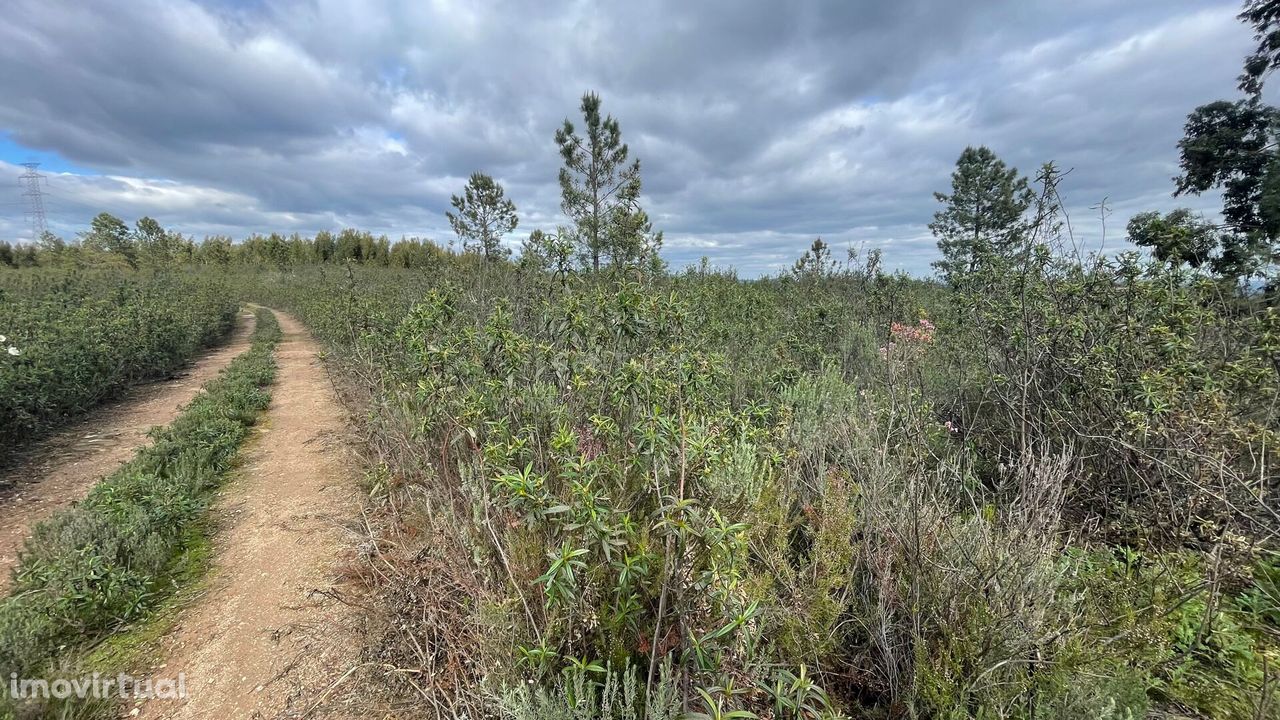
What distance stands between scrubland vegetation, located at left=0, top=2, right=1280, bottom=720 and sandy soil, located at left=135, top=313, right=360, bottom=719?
0.91ft

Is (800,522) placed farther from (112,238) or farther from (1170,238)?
(112,238)

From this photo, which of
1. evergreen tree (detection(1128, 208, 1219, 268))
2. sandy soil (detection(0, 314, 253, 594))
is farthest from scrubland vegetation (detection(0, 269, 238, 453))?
evergreen tree (detection(1128, 208, 1219, 268))

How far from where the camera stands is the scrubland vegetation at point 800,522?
169 centimetres

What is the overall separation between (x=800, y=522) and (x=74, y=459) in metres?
7.28

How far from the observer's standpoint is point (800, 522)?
248cm

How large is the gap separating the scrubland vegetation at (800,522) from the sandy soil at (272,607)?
28cm

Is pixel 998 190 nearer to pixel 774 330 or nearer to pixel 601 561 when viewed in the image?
pixel 774 330

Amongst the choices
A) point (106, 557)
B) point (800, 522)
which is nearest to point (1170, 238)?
point (800, 522)

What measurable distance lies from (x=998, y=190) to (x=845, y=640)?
18549 mm

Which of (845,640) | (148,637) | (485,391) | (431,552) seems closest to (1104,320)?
(845,640)

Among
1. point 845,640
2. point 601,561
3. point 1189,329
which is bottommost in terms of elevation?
point 845,640

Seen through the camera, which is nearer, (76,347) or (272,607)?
(272,607)

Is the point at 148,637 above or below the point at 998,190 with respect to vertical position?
below

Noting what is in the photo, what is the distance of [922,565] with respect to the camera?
6.89 feet
